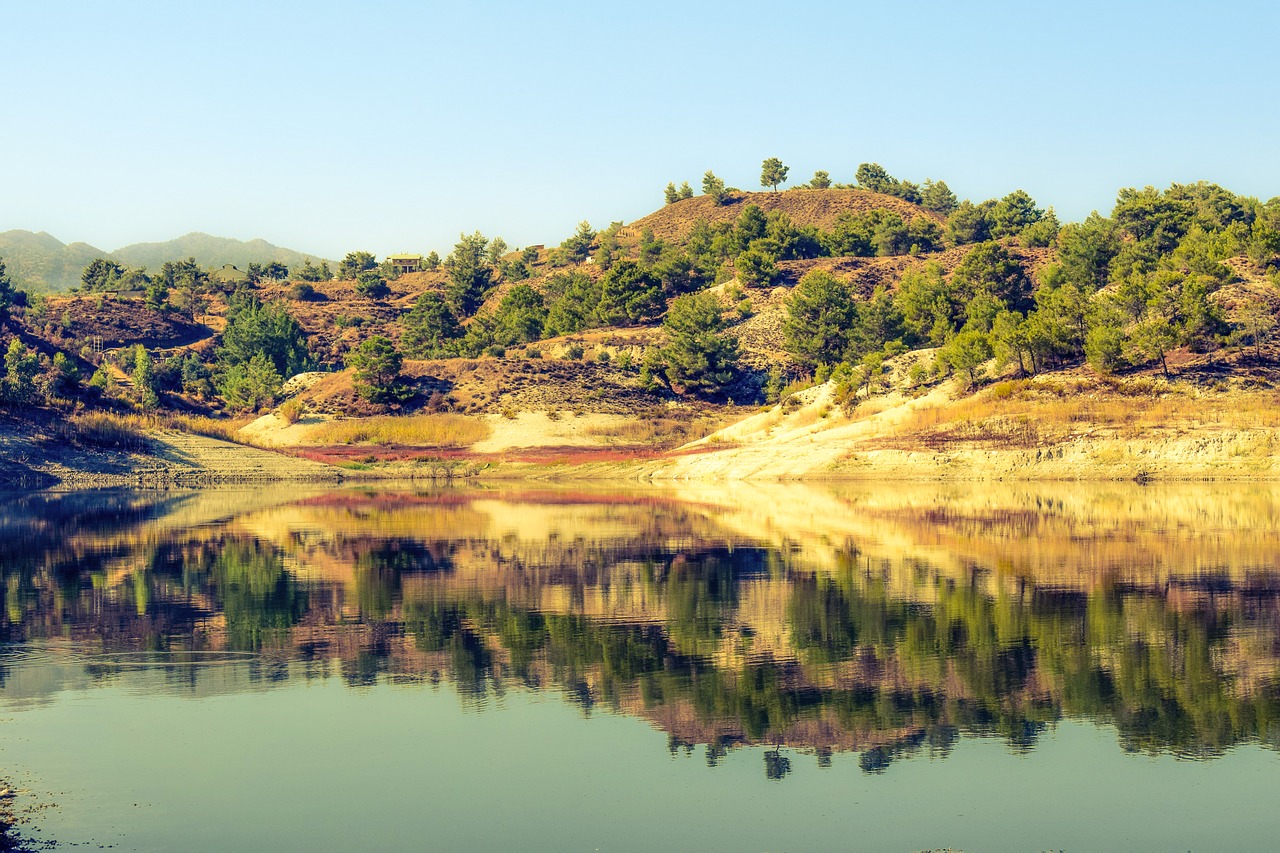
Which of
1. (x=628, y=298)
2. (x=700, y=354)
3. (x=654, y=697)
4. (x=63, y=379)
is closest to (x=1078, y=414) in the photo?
(x=700, y=354)

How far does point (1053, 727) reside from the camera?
16.5 meters

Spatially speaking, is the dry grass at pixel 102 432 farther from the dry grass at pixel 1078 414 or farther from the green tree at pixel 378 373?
the dry grass at pixel 1078 414

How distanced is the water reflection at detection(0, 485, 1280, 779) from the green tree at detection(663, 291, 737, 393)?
75.9 meters

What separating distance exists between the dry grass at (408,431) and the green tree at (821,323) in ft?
113

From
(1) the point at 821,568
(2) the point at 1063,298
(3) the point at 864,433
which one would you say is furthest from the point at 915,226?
(1) the point at 821,568

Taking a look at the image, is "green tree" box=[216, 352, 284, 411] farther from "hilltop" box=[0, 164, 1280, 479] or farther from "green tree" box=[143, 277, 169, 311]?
"green tree" box=[143, 277, 169, 311]

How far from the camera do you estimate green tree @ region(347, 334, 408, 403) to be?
381ft

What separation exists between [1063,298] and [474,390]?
5375 centimetres

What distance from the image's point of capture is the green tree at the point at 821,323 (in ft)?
409

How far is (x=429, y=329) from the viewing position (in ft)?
541

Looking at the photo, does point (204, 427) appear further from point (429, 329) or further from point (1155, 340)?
point (1155, 340)

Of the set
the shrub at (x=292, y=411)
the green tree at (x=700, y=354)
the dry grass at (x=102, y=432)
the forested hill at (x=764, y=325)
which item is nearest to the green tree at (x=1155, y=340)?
the forested hill at (x=764, y=325)

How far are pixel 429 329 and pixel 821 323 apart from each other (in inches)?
2383

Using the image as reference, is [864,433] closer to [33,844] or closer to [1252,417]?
[1252,417]
